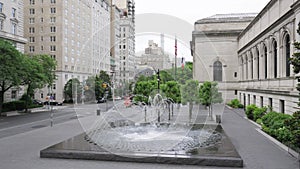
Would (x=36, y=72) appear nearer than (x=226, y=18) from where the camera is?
Yes

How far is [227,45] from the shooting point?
164 ft

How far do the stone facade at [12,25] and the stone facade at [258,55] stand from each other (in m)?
34.4

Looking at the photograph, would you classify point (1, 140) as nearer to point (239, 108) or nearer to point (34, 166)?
point (34, 166)

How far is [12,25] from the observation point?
151 feet

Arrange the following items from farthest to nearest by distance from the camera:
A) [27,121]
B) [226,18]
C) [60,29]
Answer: [60,29], [226,18], [27,121]

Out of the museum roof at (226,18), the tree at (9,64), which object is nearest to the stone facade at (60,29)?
the museum roof at (226,18)

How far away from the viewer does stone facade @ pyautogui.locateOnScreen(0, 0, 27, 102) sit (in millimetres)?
43188

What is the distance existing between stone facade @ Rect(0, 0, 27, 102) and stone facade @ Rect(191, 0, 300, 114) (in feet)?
113

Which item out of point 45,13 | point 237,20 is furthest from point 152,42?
point 45,13

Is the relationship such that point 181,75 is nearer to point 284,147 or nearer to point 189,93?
point 189,93

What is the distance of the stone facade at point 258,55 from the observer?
21281 millimetres

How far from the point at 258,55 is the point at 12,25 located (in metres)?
42.4

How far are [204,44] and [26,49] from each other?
4577 cm

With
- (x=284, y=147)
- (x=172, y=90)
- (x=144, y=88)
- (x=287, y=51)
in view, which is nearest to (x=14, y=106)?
(x=144, y=88)
